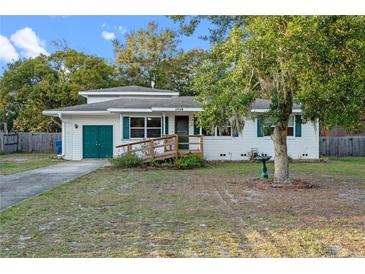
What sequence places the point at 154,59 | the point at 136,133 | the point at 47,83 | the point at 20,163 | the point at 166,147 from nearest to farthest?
the point at 166,147, the point at 20,163, the point at 136,133, the point at 47,83, the point at 154,59

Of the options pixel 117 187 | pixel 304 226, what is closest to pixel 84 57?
pixel 117 187

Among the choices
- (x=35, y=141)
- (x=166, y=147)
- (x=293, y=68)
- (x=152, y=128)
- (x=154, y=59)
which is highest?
(x=154, y=59)

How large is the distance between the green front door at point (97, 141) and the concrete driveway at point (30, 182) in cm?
510

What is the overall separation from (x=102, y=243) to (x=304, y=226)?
3169 mm

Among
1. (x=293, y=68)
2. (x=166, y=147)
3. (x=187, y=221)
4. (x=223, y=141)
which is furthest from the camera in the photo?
(x=223, y=141)

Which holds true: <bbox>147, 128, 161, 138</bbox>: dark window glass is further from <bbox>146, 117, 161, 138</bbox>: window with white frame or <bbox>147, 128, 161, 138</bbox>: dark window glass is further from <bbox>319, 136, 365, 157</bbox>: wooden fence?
<bbox>319, 136, 365, 157</bbox>: wooden fence

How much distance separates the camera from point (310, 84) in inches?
317

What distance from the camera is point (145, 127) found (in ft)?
66.0

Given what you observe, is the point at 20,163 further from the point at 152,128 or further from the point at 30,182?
the point at 30,182

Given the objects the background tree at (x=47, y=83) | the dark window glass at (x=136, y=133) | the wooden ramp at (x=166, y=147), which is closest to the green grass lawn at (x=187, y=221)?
the wooden ramp at (x=166, y=147)

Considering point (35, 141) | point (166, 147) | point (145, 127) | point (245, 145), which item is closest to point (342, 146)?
point (245, 145)

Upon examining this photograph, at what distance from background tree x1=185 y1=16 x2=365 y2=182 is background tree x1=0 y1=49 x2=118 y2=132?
22248 millimetres

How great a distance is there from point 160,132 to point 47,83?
14.4 metres

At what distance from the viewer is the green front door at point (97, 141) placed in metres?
20.8
